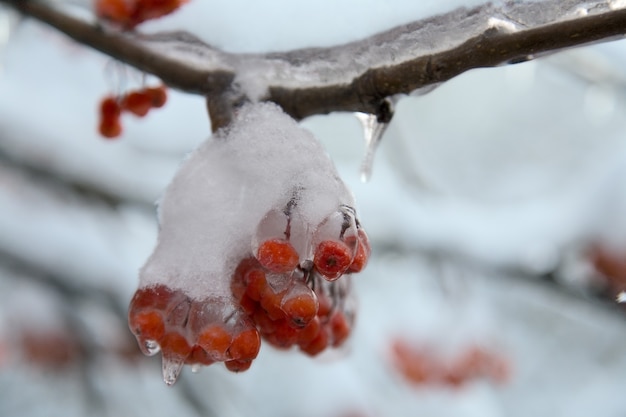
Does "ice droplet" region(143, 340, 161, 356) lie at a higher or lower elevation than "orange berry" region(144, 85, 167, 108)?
lower

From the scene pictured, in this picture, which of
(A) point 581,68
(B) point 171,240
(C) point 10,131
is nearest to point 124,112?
(B) point 171,240

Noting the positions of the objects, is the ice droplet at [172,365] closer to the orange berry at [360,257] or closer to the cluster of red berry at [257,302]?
the cluster of red berry at [257,302]

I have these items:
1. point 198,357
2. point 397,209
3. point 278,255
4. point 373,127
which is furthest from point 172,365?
point 397,209

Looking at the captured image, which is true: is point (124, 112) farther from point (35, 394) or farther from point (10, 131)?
point (35, 394)

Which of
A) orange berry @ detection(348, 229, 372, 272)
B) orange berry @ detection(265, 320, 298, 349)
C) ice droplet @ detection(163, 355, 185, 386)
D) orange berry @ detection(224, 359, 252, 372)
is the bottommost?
ice droplet @ detection(163, 355, 185, 386)

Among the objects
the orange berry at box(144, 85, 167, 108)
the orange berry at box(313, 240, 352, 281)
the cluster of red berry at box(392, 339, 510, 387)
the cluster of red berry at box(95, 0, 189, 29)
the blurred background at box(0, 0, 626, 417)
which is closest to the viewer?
the orange berry at box(313, 240, 352, 281)

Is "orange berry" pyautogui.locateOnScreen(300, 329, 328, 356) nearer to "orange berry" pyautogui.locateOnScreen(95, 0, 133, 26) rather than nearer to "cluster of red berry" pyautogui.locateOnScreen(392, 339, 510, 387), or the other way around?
"orange berry" pyautogui.locateOnScreen(95, 0, 133, 26)

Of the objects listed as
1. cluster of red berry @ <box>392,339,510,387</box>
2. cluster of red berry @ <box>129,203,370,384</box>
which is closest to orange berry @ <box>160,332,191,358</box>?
cluster of red berry @ <box>129,203,370,384</box>
